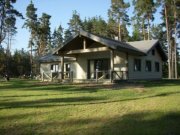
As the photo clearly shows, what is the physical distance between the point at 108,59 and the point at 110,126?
19195mm

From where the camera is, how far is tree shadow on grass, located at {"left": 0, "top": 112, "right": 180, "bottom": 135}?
7.04 meters

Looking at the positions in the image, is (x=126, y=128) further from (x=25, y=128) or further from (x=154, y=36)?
(x=154, y=36)

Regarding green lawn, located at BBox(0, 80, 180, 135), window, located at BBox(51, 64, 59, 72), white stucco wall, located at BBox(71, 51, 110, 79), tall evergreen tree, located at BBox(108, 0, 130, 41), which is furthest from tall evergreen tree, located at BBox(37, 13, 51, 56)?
green lawn, located at BBox(0, 80, 180, 135)

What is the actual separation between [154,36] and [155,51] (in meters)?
34.2

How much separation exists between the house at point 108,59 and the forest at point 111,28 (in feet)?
39.5

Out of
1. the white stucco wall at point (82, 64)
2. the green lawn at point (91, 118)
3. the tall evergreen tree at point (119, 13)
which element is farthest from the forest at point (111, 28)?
the green lawn at point (91, 118)

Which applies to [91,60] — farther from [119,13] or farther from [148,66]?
[119,13]

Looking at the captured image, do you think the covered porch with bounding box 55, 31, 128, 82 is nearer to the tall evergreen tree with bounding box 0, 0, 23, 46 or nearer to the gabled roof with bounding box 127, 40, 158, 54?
the gabled roof with bounding box 127, 40, 158, 54

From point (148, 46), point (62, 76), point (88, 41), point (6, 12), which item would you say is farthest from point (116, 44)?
point (6, 12)

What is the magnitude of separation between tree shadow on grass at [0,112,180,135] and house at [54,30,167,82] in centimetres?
1357

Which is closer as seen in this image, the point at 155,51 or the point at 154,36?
the point at 155,51

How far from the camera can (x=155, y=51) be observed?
3153 centimetres

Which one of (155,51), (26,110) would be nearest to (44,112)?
(26,110)

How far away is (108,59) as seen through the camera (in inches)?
1044
